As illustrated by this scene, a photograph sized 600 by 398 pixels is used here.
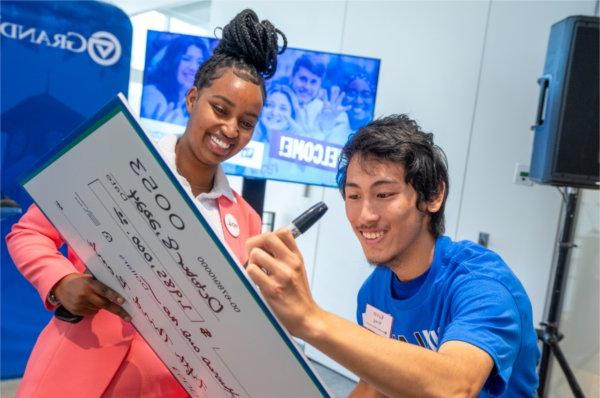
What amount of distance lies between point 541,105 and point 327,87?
0.99 meters

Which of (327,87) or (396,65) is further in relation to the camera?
(396,65)

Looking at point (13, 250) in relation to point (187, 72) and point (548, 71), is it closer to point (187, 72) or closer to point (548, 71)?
point (187, 72)

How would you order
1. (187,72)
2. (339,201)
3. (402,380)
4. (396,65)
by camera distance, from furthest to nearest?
(339,201) → (396,65) → (187,72) → (402,380)

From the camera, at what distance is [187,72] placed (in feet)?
8.39

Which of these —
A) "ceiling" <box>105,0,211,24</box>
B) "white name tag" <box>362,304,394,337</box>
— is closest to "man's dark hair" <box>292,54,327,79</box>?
"white name tag" <box>362,304,394,337</box>

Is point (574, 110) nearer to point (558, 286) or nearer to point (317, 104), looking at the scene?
point (558, 286)

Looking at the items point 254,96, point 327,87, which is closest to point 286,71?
point 327,87

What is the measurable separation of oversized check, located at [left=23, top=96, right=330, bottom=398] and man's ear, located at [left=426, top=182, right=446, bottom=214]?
533 millimetres

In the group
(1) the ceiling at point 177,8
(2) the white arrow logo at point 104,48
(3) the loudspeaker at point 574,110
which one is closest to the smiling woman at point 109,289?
(2) the white arrow logo at point 104,48

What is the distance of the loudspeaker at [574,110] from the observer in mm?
2164

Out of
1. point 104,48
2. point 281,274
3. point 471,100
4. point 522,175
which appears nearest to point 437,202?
point 281,274

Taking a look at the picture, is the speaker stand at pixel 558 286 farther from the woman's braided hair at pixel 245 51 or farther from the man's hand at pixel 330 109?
the woman's braided hair at pixel 245 51

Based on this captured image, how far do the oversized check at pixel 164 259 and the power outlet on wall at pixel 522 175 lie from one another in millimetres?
2340

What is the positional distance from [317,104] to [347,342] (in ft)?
6.98
